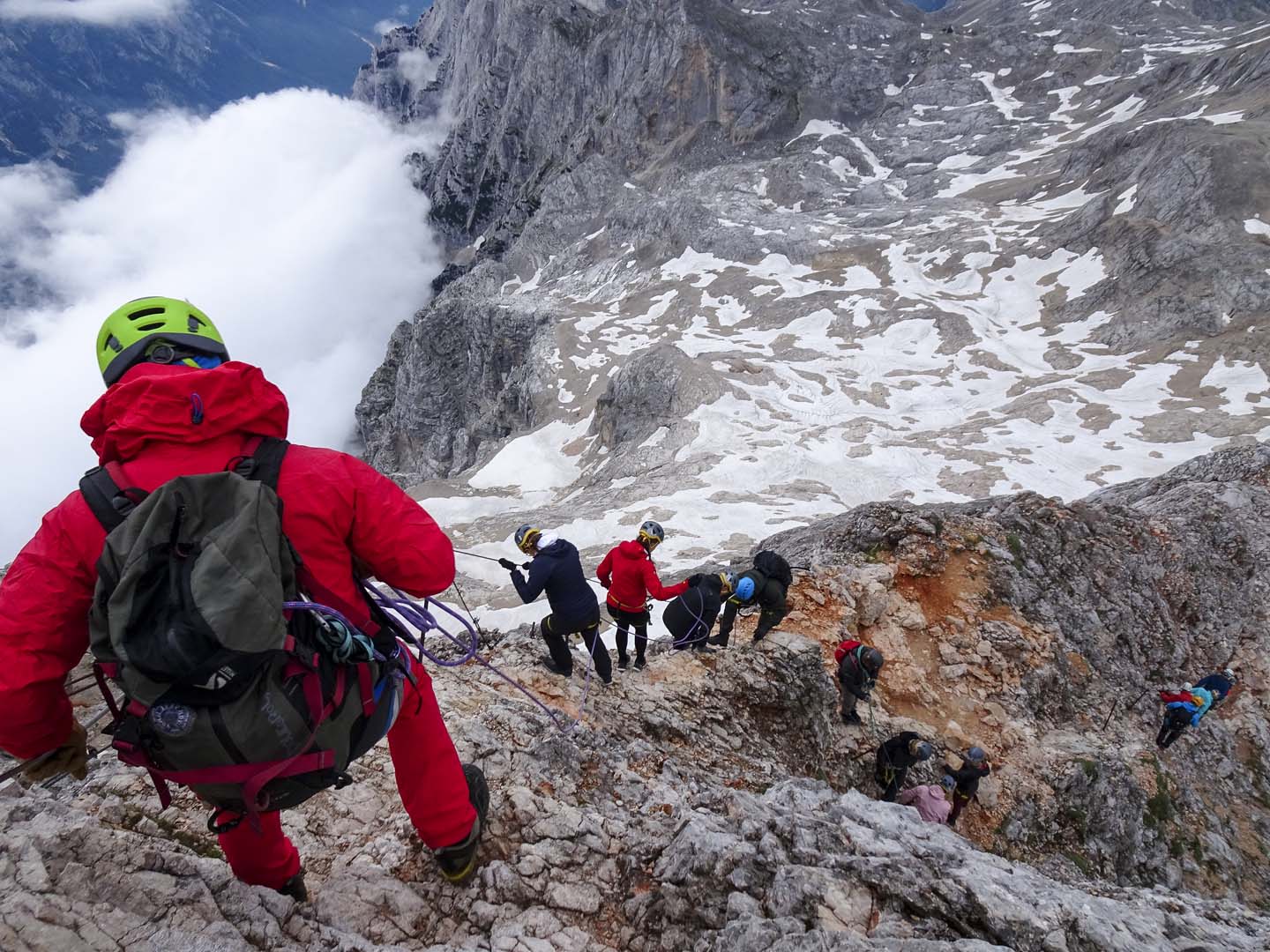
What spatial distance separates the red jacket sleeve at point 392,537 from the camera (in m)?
3.40

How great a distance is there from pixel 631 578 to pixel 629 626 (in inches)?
31.0

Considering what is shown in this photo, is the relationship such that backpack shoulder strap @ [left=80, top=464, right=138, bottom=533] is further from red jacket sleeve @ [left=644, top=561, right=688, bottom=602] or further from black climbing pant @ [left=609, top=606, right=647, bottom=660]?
black climbing pant @ [left=609, top=606, right=647, bottom=660]

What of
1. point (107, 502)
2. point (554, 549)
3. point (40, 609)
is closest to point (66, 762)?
point (40, 609)

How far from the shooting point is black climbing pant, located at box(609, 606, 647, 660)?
366 inches

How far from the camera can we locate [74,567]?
2.88 meters

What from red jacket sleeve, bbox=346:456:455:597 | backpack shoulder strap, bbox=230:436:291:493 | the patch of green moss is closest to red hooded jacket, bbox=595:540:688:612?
red jacket sleeve, bbox=346:456:455:597

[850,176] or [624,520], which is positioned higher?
[850,176]

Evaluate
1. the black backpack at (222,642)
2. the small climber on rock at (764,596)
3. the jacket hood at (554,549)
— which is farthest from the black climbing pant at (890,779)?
the black backpack at (222,642)

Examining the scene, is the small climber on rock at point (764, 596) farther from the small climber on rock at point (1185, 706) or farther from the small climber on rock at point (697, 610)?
the small climber on rock at point (1185, 706)

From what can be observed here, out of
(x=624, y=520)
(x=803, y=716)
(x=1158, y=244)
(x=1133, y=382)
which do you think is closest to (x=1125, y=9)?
(x=1158, y=244)

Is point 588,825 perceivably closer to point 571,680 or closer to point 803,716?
point 571,680

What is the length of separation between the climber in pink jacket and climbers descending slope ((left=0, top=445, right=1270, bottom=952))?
19.0 inches

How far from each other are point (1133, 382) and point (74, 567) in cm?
4735

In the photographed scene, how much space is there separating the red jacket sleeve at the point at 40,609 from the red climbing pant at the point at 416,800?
138 centimetres
